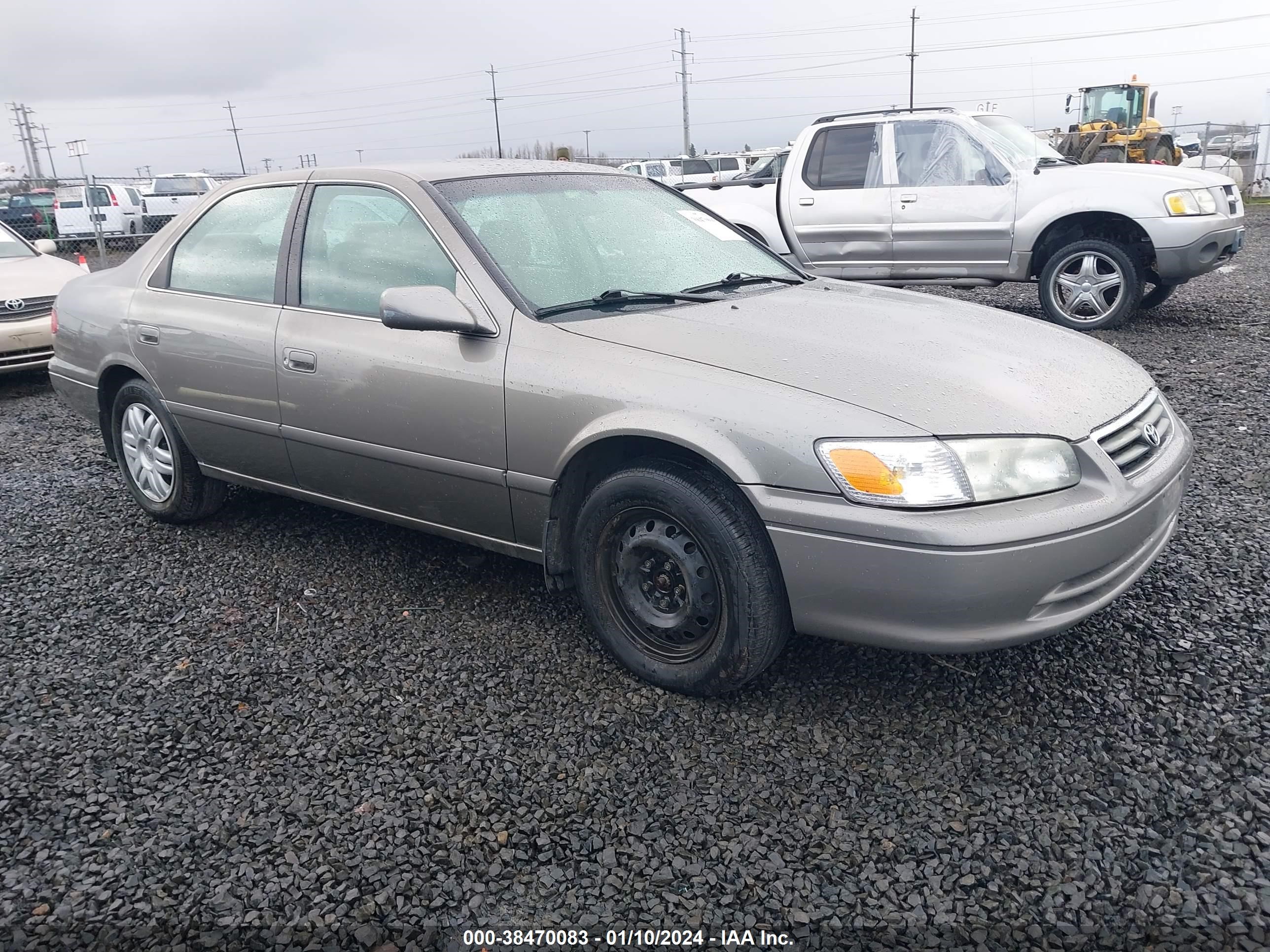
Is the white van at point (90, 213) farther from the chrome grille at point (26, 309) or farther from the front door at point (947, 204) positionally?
the front door at point (947, 204)

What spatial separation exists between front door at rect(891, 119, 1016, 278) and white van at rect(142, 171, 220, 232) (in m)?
19.7

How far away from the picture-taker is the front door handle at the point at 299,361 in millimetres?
3533

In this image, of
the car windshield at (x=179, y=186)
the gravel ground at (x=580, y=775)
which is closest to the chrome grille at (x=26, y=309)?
the gravel ground at (x=580, y=775)

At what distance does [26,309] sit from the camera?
788 cm

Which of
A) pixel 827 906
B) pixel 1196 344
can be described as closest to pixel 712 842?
pixel 827 906

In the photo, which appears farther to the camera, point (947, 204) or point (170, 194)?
point (170, 194)

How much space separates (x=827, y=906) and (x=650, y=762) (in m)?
0.66

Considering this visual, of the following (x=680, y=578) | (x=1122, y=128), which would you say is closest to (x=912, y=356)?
(x=680, y=578)

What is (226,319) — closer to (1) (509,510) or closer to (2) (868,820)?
(1) (509,510)

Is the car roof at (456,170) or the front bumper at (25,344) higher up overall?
the car roof at (456,170)

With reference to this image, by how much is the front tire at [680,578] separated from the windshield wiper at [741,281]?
951 millimetres

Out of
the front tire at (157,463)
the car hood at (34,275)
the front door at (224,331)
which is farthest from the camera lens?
the car hood at (34,275)

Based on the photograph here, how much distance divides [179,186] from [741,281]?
27093 millimetres

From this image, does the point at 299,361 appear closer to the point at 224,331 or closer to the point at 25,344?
the point at 224,331
